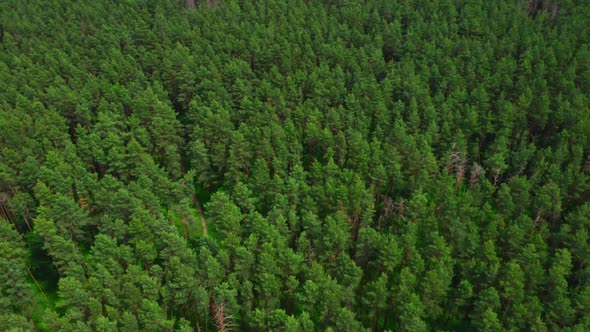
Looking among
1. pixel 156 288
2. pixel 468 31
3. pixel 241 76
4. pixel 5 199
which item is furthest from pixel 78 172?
pixel 468 31

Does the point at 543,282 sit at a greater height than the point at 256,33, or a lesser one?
lesser

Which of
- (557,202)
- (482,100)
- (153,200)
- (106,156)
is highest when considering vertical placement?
(106,156)

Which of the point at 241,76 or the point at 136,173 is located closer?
the point at 136,173

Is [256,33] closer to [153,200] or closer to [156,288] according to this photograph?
[153,200]

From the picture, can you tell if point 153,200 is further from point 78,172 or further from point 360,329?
point 360,329

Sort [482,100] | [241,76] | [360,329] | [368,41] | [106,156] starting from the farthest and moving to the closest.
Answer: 1. [368,41]
2. [241,76]
3. [482,100]
4. [106,156]
5. [360,329]

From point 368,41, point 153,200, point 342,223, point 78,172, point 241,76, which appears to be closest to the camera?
point 342,223
